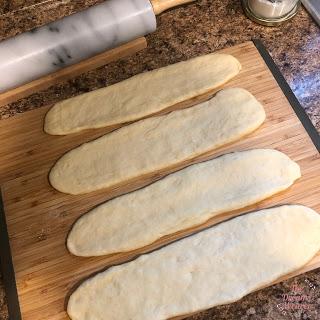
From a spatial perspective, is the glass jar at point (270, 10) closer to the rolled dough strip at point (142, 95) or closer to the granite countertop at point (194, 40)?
the granite countertop at point (194, 40)

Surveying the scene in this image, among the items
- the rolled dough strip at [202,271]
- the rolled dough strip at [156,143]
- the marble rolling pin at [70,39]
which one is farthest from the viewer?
the marble rolling pin at [70,39]

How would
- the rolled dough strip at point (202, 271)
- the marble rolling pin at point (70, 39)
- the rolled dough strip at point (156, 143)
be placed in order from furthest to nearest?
1. the marble rolling pin at point (70, 39)
2. the rolled dough strip at point (156, 143)
3. the rolled dough strip at point (202, 271)

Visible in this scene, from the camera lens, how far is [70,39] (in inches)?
49.6

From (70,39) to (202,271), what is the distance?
70cm

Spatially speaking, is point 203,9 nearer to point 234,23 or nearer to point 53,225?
point 234,23

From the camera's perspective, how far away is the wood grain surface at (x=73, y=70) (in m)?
1.29

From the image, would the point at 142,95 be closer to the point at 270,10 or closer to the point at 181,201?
the point at 181,201

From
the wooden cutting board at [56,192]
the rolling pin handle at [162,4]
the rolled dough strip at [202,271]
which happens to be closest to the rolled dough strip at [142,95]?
the wooden cutting board at [56,192]

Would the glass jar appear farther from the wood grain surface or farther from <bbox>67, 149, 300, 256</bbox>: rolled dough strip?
<bbox>67, 149, 300, 256</bbox>: rolled dough strip

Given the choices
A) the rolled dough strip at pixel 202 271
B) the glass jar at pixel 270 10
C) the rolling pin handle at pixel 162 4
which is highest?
the rolling pin handle at pixel 162 4

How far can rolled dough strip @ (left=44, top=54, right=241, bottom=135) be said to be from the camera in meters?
1.21

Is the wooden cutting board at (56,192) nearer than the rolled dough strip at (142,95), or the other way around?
the wooden cutting board at (56,192)

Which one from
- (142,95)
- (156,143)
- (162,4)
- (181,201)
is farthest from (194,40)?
(181,201)

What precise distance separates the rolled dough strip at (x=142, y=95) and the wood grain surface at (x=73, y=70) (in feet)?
0.34
